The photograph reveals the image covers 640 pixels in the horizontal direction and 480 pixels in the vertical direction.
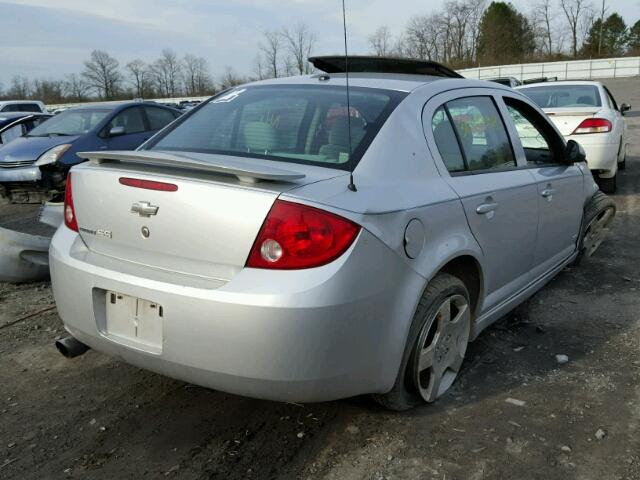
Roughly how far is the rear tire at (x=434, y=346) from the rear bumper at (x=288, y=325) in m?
0.17

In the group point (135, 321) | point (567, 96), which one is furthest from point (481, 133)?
point (567, 96)

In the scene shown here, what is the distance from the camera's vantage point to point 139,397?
2986mm

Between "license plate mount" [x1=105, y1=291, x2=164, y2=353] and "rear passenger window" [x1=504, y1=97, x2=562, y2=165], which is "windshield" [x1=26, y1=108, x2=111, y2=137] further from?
"license plate mount" [x1=105, y1=291, x2=164, y2=353]

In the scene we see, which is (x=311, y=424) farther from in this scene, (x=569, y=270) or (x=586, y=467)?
(x=569, y=270)

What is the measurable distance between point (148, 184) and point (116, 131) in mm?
6996

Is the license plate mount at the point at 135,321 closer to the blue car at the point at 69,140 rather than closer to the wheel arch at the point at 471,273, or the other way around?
the wheel arch at the point at 471,273

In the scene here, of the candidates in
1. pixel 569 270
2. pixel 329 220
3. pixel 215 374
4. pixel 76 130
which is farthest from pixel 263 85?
pixel 76 130

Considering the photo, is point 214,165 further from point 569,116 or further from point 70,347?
point 569,116

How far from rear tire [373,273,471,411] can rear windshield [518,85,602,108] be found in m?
6.96

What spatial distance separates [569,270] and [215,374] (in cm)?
389

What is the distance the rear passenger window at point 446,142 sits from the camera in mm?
2842

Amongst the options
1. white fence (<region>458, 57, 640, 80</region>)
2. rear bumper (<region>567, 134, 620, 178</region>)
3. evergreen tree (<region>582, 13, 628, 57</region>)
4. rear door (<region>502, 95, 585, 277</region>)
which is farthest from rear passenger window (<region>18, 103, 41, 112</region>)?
evergreen tree (<region>582, 13, 628, 57</region>)

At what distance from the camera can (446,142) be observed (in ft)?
9.53

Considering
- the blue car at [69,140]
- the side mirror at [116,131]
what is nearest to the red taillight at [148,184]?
the blue car at [69,140]
